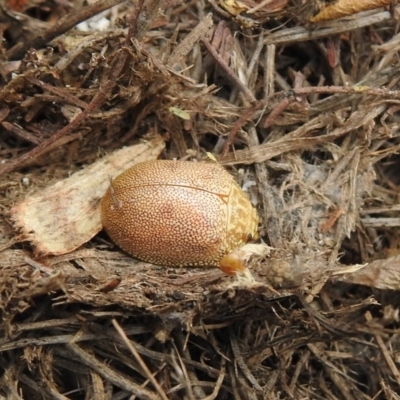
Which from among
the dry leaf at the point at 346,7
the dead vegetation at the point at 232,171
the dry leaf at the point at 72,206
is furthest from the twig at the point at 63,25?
the dry leaf at the point at 346,7

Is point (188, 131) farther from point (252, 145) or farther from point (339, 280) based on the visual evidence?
point (339, 280)

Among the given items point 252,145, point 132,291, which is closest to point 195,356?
point 132,291

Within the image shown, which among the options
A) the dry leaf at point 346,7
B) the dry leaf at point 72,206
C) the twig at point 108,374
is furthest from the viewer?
the dry leaf at point 346,7

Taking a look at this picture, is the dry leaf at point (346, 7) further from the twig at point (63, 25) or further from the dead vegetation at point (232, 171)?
the twig at point (63, 25)

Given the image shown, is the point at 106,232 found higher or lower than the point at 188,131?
lower

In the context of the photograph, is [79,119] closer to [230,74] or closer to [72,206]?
[72,206]

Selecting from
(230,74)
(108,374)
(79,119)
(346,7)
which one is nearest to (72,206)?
(79,119)

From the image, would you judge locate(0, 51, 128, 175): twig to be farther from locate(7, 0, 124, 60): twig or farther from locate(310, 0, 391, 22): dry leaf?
locate(310, 0, 391, 22): dry leaf
